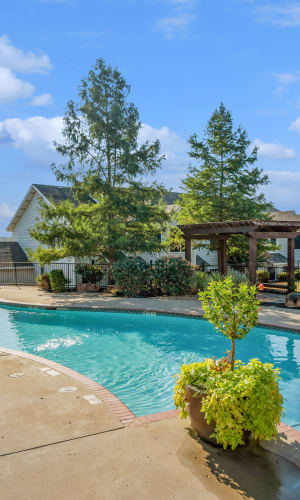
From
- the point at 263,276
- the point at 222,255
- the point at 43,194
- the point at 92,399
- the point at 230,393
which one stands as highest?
the point at 43,194

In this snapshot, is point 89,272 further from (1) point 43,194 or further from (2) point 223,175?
(2) point 223,175

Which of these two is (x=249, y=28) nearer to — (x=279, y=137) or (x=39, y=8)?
(x=279, y=137)

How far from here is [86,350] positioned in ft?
32.4

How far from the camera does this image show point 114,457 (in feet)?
12.6

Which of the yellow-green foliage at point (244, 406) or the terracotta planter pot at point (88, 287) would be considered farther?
the terracotta planter pot at point (88, 287)

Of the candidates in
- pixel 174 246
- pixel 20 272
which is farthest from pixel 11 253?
pixel 174 246

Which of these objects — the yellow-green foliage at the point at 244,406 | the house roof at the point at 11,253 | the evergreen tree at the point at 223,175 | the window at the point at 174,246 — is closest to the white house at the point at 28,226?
the house roof at the point at 11,253

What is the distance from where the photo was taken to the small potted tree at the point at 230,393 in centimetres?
381

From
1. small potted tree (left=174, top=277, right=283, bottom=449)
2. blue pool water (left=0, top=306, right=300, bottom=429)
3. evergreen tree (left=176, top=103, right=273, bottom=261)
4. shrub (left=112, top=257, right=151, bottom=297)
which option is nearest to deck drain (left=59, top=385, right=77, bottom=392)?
blue pool water (left=0, top=306, right=300, bottom=429)

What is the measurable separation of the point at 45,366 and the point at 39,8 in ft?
30.3

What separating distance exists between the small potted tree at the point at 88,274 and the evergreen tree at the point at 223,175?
20.0 ft

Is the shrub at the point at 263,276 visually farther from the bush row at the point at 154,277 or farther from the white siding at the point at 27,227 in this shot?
the white siding at the point at 27,227

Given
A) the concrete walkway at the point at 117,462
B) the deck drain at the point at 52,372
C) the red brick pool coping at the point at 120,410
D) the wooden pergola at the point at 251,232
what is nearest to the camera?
the concrete walkway at the point at 117,462

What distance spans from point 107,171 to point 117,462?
17599 mm
